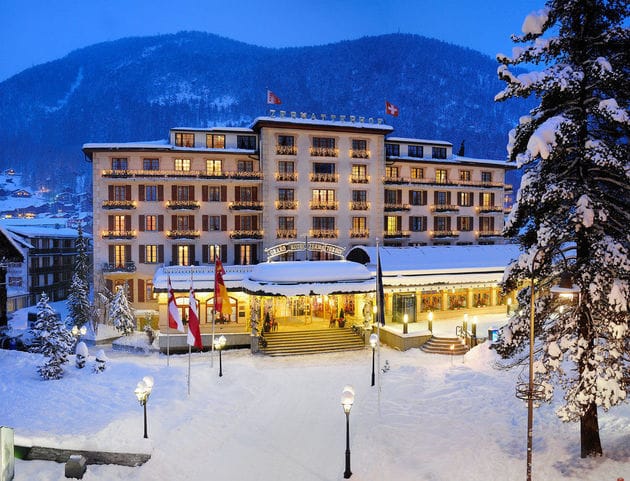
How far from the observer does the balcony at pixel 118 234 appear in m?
42.9

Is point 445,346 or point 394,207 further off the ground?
point 394,207

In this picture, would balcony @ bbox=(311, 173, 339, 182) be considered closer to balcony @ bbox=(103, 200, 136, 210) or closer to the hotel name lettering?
the hotel name lettering

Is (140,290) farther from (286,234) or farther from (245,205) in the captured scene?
(286,234)

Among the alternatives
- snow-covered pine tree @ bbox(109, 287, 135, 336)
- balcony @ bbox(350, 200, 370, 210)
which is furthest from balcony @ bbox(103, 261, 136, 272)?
balcony @ bbox(350, 200, 370, 210)

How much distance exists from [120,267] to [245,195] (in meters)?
14.2

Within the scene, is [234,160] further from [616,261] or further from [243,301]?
[616,261]

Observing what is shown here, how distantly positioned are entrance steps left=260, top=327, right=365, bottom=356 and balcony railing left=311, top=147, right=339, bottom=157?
20737 millimetres

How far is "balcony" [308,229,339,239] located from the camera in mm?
46688

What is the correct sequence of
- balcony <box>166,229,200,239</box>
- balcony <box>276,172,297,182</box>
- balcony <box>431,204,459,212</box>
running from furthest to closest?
balcony <box>431,204,459,212</box>
balcony <box>276,172,297,182</box>
balcony <box>166,229,200,239</box>

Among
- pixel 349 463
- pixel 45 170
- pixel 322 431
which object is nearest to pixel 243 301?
pixel 322 431

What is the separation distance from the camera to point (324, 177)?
153 feet

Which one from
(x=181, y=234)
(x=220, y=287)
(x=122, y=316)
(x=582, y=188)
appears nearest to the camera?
(x=582, y=188)

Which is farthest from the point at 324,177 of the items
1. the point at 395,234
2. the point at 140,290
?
the point at 140,290

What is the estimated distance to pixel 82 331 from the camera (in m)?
30.1
